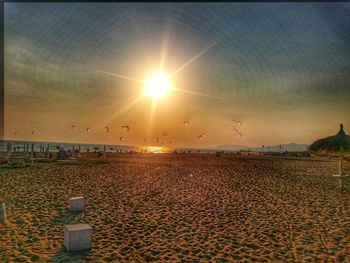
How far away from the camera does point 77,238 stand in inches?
265

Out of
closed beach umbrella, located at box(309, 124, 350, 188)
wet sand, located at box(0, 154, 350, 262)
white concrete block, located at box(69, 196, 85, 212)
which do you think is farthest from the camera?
closed beach umbrella, located at box(309, 124, 350, 188)

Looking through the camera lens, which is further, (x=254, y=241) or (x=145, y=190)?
(x=145, y=190)

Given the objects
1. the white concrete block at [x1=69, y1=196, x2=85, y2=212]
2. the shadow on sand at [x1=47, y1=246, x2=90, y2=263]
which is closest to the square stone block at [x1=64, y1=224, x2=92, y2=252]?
the shadow on sand at [x1=47, y1=246, x2=90, y2=263]

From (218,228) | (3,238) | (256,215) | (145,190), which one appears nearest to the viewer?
(3,238)

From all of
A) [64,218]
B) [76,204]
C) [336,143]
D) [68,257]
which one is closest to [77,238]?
[68,257]

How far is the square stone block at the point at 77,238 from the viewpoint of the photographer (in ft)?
22.0

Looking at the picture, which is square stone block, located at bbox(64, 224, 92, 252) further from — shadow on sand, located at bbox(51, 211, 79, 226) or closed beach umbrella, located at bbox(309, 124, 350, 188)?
closed beach umbrella, located at bbox(309, 124, 350, 188)

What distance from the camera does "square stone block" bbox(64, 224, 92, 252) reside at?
669 centimetres

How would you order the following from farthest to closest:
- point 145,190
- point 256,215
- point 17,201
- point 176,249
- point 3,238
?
1. point 145,190
2. point 17,201
3. point 256,215
4. point 3,238
5. point 176,249

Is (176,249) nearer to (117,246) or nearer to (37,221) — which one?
(117,246)

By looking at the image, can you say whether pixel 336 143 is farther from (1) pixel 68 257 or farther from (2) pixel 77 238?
(1) pixel 68 257

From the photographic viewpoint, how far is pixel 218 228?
348 inches

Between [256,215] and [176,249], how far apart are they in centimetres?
474

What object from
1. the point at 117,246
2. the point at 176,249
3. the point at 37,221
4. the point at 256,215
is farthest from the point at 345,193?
the point at 37,221
